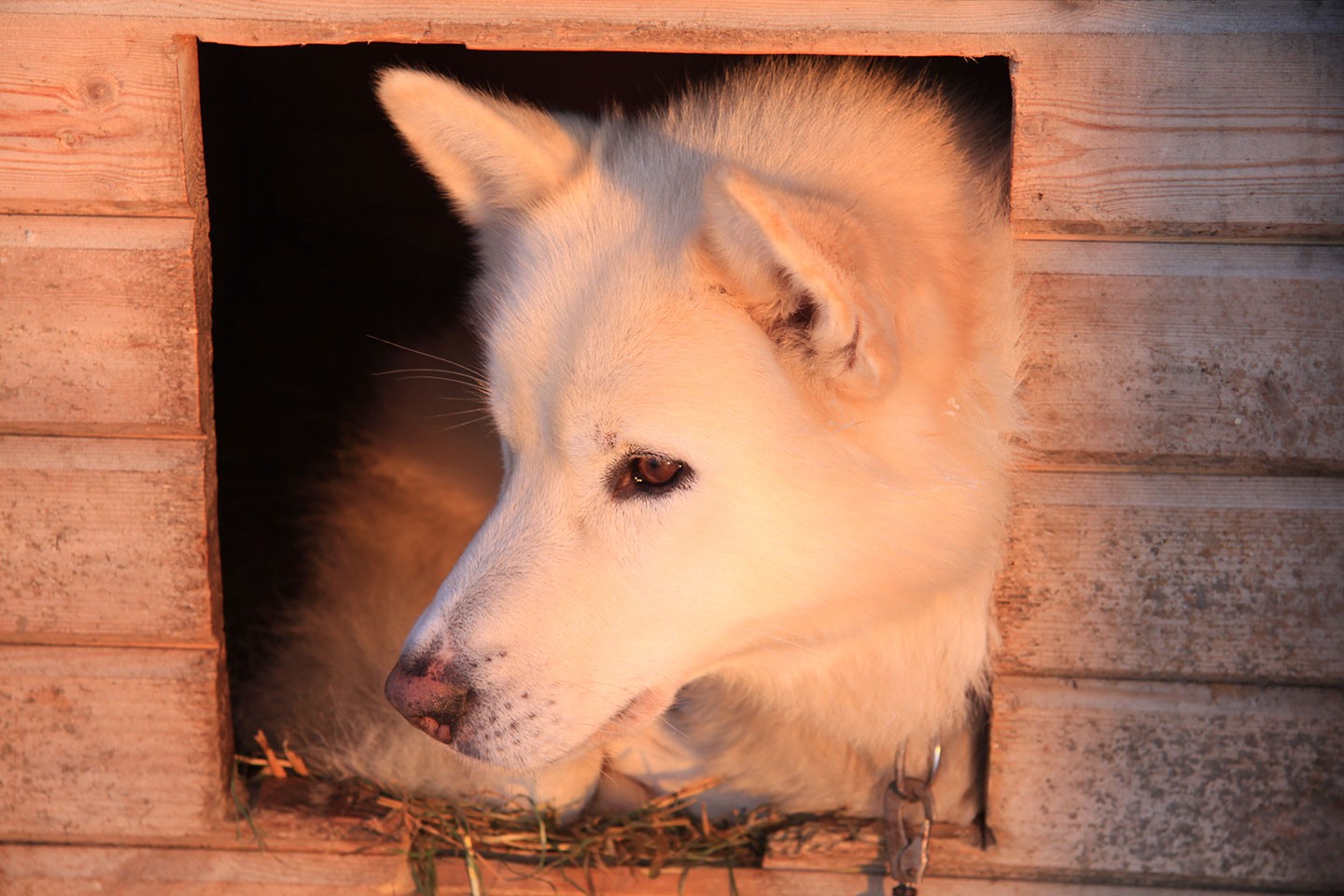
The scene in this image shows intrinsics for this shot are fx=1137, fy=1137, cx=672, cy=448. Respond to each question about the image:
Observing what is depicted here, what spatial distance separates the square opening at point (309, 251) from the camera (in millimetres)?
2695

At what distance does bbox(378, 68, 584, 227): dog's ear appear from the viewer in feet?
5.71

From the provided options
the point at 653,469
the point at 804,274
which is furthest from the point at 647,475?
the point at 804,274

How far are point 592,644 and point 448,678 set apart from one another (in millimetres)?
201

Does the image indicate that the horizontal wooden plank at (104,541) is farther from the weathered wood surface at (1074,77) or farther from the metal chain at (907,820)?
the metal chain at (907,820)

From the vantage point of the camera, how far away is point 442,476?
2.54 meters

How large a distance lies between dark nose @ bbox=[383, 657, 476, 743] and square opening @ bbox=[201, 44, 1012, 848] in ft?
3.33

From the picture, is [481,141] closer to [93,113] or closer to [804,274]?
[93,113]

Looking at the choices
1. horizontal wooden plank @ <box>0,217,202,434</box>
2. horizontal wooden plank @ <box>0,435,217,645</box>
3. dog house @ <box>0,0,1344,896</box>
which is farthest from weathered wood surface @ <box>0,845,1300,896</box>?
horizontal wooden plank @ <box>0,217,202,434</box>

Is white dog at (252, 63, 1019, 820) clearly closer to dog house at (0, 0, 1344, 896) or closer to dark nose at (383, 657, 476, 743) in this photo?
dark nose at (383, 657, 476, 743)

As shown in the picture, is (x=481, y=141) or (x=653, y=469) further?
(x=481, y=141)

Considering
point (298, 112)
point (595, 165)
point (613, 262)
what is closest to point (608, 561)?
point (613, 262)

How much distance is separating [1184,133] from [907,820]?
3.76 ft

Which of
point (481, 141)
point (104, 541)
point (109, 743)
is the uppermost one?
point (481, 141)

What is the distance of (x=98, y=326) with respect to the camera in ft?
5.78
